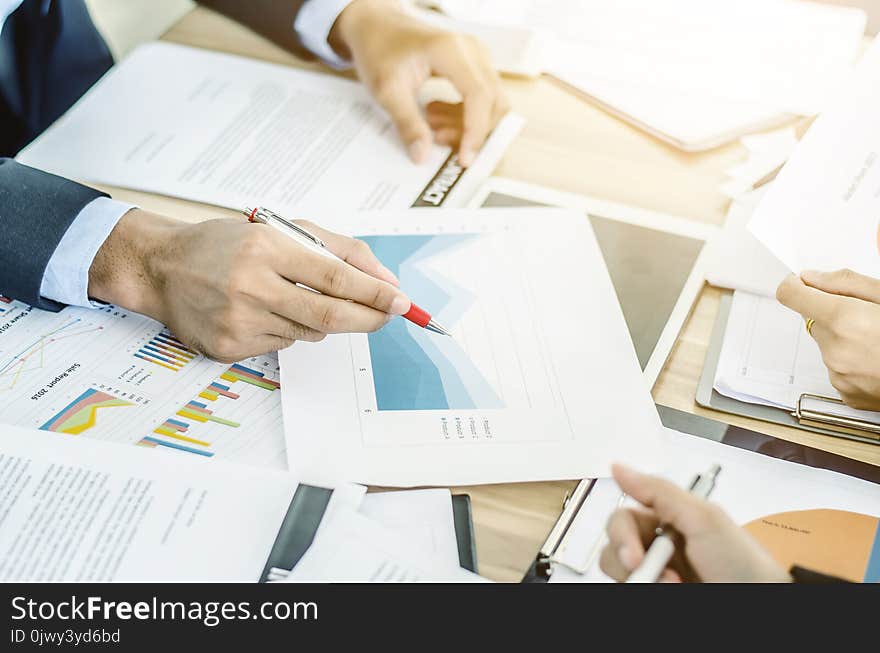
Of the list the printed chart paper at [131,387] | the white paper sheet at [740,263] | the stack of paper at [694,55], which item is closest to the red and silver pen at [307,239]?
the printed chart paper at [131,387]

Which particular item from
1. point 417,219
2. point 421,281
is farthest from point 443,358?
point 417,219

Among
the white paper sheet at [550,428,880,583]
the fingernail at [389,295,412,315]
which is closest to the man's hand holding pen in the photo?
the fingernail at [389,295,412,315]

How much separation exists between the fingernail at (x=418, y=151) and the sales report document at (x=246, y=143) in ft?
0.04

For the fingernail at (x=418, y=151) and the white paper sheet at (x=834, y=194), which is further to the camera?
the fingernail at (x=418, y=151)

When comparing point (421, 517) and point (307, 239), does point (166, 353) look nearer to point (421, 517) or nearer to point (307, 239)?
point (307, 239)

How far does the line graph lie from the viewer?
800 mm

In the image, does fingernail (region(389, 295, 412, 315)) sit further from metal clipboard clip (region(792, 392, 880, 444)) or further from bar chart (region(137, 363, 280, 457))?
metal clipboard clip (region(792, 392, 880, 444))

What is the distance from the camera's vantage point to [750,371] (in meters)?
0.83

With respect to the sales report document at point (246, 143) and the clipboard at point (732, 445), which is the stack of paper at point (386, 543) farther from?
the sales report document at point (246, 143)

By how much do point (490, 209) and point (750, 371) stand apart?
0.33m

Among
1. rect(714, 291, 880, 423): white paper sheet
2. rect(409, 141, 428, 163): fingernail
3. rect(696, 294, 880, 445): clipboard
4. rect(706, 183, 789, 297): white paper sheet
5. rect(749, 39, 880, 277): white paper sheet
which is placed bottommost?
rect(696, 294, 880, 445): clipboard

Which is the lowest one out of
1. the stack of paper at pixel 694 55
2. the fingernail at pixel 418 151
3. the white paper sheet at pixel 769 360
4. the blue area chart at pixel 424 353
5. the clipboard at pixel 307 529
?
the clipboard at pixel 307 529

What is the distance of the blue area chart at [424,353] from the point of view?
2.56 ft

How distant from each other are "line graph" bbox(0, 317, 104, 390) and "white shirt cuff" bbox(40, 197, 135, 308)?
2 cm
